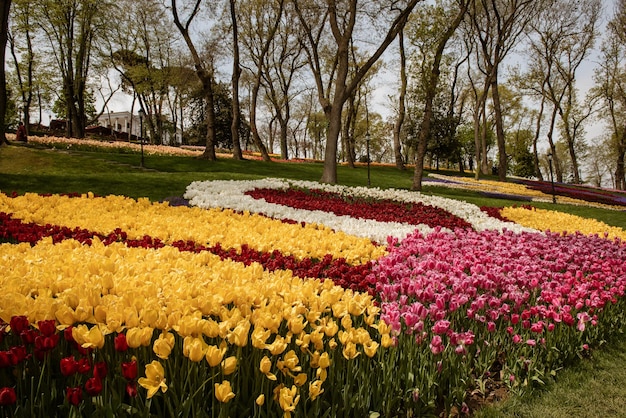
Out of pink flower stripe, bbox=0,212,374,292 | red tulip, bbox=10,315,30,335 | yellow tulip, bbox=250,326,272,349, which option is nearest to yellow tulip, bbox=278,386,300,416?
yellow tulip, bbox=250,326,272,349

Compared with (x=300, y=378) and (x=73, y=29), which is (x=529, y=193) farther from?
(x=73, y=29)

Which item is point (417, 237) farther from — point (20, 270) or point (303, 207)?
point (20, 270)

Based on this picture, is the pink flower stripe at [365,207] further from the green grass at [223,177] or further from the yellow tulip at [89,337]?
the yellow tulip at [89,337]

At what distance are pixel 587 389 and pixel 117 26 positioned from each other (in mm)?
41036

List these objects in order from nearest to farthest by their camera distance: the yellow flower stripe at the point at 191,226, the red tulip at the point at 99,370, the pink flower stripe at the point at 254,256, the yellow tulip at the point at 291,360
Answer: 1. the red tulip at the point at 99,370
2. the yellow tulip at the point at 291,360
3. the pink flower stripe at the point at 254,256
4. the yellow flower stripe at the point at 191,226

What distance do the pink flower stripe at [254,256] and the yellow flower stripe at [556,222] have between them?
7.19m

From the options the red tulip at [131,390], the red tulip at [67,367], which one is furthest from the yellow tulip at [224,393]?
the red tulip at [67,367]

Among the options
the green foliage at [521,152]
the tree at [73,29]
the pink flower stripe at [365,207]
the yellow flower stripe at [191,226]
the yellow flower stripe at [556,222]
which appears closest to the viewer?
the yellow flower stripe at [191,226]

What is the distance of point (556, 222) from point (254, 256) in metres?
9.52

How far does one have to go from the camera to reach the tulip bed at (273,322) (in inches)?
81.3

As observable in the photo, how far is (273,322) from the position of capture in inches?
93.8

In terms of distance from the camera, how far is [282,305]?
8.85ft

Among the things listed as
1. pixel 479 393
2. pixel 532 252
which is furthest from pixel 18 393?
pixel 532 252

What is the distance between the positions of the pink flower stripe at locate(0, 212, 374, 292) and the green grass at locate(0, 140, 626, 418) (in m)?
1.61
